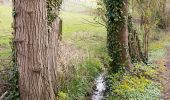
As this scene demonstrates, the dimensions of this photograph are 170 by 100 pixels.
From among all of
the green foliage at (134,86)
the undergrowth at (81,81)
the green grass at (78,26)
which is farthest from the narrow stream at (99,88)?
the green grass at (78,26)

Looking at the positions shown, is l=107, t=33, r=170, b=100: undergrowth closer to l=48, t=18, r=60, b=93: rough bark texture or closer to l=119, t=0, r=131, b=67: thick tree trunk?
l=119, t=0, r=131, b=67: thick tree trunk

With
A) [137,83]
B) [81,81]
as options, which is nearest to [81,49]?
[137,83]

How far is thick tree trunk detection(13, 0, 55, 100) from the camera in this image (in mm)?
8242

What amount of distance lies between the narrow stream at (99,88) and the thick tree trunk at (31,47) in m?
4.50

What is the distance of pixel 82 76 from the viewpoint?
12.8 m

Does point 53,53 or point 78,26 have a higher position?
point 53,53

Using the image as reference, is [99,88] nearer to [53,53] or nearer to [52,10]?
[53,53]

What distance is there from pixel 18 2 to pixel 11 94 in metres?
2.73

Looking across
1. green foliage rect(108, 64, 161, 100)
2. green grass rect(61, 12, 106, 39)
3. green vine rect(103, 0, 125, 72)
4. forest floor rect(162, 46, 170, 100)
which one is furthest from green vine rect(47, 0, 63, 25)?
green grass rect(61, 12, 106, 39)

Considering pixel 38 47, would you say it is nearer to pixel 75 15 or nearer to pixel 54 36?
pixel 54 36

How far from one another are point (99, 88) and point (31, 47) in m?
6.43

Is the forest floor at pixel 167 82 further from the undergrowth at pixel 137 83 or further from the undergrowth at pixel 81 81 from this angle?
the undergrowth at pixel 81 81

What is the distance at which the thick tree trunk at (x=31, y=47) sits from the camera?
27.0ft

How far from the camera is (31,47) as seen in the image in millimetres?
8445
